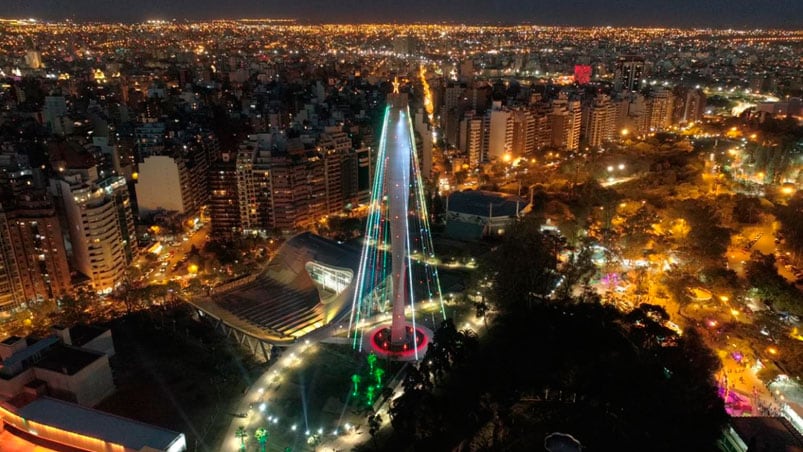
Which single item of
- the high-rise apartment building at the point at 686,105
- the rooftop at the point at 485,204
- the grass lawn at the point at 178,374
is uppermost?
the high-rise apartment building at the point at 686,105

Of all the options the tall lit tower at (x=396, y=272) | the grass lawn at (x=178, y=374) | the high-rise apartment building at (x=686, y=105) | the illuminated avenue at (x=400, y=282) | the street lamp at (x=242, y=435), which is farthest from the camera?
the high-rise apartment building at (x=686, y=105)

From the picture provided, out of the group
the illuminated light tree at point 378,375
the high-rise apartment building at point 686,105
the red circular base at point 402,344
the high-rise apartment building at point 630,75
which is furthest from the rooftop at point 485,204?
the high-rise apartment building at point 630,75

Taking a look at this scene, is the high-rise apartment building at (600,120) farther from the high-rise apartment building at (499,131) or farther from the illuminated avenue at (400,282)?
the high-rise apartment building at (499,131)

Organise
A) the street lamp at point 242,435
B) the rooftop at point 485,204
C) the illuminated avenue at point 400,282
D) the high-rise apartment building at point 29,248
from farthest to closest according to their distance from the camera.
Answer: the rooftop at point 485,204
the high-rise apartment building at point 29,248
the illuminated avenue at point 400,282
the street lamp at point 242,435

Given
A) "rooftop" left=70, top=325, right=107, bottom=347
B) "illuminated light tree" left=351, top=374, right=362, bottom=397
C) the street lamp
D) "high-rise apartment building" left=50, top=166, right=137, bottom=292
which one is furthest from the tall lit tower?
"high-rise apartment building" left=50, top=166, right=137, bottom=292

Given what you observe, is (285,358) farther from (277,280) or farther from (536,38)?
(536,38)

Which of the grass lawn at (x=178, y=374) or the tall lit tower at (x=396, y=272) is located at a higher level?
the tall lit tower at (x=396, y=272)

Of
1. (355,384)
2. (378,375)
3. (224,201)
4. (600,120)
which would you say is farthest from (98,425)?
(600,120)

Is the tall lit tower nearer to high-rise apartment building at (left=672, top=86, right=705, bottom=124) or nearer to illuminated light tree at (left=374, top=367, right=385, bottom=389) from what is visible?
illuminated light tree at (left=374, top=367, right=385, bottom=389)

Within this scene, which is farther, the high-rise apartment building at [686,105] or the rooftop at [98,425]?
the high-rise apartment building at [686,105]
